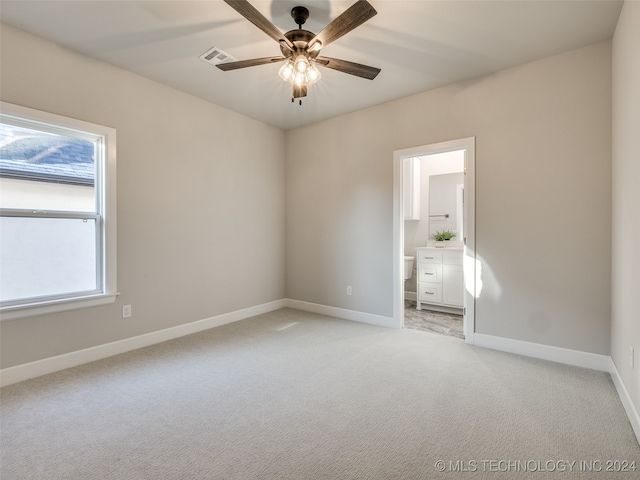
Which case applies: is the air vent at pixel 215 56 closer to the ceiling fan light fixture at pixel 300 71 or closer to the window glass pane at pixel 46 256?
the ceiling fan light fixture at pixel 300 71

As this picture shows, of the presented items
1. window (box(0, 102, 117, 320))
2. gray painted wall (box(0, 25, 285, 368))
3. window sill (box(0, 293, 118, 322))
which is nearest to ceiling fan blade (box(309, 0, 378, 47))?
gray painted wall (box(0, 25, 285, 368))

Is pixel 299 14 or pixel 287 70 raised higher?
pixel 299 14

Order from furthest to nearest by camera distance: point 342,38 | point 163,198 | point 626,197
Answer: point 163,198 < point 342,38 < point 626,197

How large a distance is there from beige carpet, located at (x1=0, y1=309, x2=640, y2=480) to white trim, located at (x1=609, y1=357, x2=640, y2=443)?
0.05 metres

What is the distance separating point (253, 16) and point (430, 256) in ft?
12.6

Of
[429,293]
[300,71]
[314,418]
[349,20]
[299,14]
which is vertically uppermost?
[299,14]

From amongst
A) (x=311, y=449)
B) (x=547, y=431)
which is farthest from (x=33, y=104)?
(x=547, y=431)

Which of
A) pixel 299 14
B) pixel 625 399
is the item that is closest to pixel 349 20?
pixel 299 14

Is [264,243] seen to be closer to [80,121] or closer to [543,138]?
[80,121]

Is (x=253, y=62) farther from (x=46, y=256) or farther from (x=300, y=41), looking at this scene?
(x=46, y=256)

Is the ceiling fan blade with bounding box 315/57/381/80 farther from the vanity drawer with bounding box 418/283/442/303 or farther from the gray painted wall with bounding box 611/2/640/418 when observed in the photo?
the vanity drawer with bounding box 418/283/442/303

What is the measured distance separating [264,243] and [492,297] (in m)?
2.91

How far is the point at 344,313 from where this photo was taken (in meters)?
4.22

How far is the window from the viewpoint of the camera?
246 centimetres
